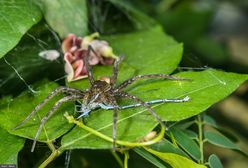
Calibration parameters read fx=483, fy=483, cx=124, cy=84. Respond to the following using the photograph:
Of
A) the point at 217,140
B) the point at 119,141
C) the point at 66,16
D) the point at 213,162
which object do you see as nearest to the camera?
the point at 119,141

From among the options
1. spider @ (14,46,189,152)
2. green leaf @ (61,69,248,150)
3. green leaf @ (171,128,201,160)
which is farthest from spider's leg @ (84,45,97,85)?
green leaf @ (171,128,201,160)

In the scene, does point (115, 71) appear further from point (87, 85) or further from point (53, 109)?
point (53, 109)

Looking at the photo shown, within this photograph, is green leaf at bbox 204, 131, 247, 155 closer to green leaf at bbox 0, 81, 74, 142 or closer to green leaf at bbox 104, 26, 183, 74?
green leaf at bbox 104, 26, 183, 74

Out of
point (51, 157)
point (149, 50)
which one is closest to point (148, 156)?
point (51, 157)

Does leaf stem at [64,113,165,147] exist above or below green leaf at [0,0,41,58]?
below

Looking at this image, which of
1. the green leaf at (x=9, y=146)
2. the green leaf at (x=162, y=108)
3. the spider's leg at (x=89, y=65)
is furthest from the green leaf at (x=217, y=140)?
the green leaf at (x=9, y=146)

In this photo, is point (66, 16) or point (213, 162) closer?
point (213, 162)
